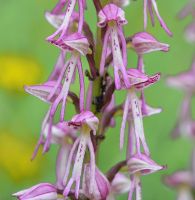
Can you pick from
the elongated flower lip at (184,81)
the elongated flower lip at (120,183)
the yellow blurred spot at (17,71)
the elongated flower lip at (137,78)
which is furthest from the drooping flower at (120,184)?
the yellow blurred spot at (17,71)

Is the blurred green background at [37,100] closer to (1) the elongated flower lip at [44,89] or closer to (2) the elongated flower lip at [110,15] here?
(1) the elongated flower lip at [44,89]

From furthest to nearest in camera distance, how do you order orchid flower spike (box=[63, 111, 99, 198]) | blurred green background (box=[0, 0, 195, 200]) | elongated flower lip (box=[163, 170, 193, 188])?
blurred green background (box=[0, 0, 195, 200]) < elongated flower lip (box=[163, 170, 193, 188]) < orchid flower spike (box=[63, 111, 99, 198])

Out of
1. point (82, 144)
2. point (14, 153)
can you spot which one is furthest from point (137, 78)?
point (14, 153)

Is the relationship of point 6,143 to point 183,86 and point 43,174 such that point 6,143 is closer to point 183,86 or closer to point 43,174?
point 43,174

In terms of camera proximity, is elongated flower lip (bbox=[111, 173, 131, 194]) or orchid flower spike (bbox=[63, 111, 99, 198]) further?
elongated flower lip (bbox=[111, 173, 131, 194])

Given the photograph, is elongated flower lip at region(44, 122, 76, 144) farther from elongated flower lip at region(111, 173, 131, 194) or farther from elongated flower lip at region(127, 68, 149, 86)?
elongated flower lip at region(127, 68, 149, 86)

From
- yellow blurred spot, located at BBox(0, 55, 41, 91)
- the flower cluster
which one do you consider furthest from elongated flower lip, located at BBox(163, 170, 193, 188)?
yellow blurred spot, located at BBox(0, 55, 41, 91)

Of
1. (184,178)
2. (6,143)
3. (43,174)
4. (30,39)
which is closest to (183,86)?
(184,178)

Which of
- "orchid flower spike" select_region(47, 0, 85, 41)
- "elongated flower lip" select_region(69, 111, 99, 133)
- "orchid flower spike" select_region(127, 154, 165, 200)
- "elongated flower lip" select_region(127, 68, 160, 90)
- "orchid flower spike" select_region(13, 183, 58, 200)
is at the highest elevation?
"orchid flower spike" select_region(47, 0, 85, 41)
